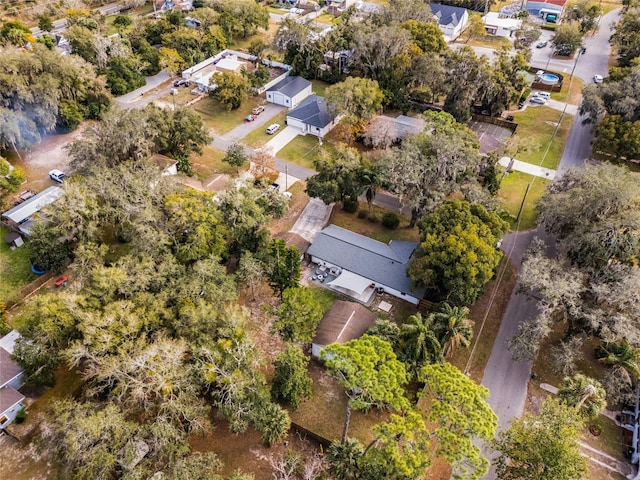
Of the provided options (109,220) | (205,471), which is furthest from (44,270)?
(205,471)

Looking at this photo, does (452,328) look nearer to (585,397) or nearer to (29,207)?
(585,397)

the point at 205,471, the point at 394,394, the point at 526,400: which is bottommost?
the point at 526,400

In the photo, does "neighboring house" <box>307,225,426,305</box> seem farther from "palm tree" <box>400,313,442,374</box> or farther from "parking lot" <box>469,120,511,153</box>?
"parking lot" <box>469,120,511,153</box>

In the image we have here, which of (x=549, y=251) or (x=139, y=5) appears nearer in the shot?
(x=549, y=251)

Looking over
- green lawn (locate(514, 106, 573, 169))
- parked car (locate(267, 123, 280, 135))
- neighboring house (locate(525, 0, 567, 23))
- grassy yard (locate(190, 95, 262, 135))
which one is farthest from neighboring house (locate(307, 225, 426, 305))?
neighboring house (locate(525, 0, 567, 23))

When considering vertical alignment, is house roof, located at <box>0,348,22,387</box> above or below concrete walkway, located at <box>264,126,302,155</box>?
below

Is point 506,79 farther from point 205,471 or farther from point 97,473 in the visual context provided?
point 97,473

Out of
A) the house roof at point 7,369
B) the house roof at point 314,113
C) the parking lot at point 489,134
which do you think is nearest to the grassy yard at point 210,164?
the house roof at point 314,113
